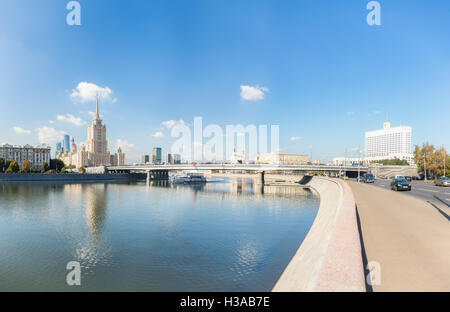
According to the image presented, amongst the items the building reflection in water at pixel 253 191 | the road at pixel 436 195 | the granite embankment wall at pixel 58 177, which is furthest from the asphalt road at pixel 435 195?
the granite embankment wall at pixel 58 177

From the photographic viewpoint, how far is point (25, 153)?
153 meters

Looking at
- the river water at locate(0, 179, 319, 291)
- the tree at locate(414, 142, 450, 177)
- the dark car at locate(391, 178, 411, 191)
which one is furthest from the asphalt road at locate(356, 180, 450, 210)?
the tree at locate(414, 142, 450, 177)

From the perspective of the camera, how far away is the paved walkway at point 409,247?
23.4 feet

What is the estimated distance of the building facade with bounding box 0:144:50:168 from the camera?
148250mm

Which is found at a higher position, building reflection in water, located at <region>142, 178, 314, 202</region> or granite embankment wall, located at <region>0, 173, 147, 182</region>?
granite embankment wall, located at <region>0, 173, 147, 182</region>

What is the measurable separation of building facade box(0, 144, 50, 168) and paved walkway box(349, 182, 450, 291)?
172 meters

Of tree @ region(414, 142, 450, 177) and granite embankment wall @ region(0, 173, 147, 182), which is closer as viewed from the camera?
tree @ region(414, 142, 450, 177)

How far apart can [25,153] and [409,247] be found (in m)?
187

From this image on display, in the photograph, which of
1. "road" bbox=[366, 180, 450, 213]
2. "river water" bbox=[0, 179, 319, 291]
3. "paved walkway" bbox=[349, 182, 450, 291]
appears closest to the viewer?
"paved walkway" bbox=[349, 182, 450, 291]

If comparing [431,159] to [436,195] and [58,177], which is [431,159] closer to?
[436,195]

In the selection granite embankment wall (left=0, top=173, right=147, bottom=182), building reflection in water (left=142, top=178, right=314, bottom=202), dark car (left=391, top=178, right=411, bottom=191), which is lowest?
building reflection in water (left=142, top=178, right=314, bottom=202)

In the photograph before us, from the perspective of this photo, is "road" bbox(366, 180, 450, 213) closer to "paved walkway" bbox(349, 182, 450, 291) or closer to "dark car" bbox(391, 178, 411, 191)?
"dark car" bbox(391, 178, 411, 191)
